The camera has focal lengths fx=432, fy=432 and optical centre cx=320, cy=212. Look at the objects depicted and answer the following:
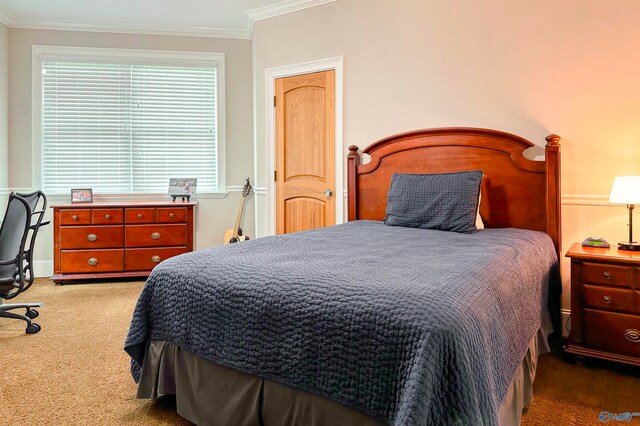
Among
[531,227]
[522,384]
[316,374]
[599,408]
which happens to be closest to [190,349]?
[316,374]

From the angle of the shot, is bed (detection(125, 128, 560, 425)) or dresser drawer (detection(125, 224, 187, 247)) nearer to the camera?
bed (detection(125, 128, 560, 425))

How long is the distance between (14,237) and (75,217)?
151cm

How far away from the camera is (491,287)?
146 cm

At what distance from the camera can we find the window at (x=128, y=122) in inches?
179

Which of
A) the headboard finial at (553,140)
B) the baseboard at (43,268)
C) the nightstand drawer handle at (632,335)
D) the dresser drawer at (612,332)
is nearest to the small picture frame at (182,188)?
the baseboard at (43,268)

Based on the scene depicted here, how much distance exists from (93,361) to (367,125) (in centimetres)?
261

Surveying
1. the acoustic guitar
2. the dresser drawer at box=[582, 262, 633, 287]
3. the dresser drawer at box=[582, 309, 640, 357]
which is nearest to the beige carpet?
the dresser drawer at box=[582, 309, 640, 357]

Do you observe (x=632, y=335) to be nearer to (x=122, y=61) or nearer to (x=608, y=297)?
(x=608, y=297)

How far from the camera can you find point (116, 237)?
4.21m

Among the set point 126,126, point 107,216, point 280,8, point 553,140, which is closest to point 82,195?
point 107,216

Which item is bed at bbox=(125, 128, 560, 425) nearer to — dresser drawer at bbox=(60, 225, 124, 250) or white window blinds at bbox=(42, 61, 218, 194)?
dresser drawer at bbox=(60, 225, 124, 250)

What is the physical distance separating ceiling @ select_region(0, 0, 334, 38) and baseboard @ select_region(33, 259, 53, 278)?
2432mm

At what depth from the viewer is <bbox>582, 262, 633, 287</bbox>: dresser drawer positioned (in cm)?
222

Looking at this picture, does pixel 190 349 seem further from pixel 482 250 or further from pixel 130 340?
pixel 482 250
